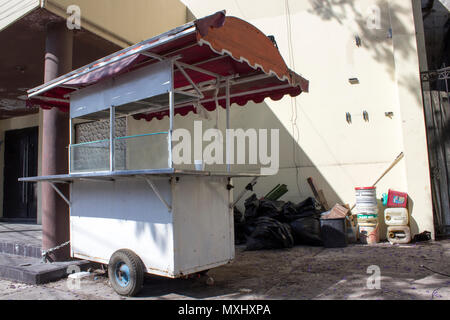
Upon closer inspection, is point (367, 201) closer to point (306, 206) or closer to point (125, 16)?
point (306, 206)

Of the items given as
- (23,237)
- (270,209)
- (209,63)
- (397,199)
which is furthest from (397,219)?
(23,237)

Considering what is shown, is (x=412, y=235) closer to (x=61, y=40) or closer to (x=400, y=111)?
(x=400, y=111)

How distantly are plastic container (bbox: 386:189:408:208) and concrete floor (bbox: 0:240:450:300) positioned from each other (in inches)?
44.3

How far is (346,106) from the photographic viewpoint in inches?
312

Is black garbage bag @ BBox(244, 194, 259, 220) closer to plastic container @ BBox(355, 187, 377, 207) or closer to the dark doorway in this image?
plastic container @ BBox(355, 187, 377, 207)

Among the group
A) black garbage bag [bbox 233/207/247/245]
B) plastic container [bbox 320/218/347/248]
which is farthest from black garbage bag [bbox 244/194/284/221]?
plastic container [bbox 320/218/347/248]

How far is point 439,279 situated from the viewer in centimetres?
440

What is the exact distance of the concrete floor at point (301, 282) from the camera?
407 cm

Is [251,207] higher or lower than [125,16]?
lower

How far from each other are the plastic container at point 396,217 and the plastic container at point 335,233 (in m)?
0.86

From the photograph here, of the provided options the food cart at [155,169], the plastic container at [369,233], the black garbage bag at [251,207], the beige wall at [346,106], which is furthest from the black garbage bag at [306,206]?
the food cart at [155,169]

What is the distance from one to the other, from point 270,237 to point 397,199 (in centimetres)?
273

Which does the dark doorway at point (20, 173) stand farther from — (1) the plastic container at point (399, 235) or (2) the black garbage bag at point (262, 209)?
(1) the plastic container at point (399, 235)
